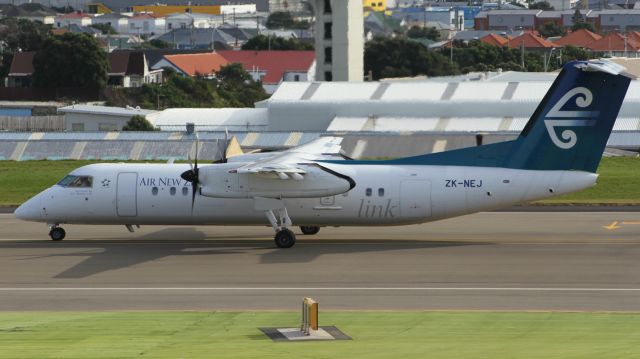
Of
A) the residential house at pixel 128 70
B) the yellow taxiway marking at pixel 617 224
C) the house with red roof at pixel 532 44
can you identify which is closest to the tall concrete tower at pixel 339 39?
the residential house at pixel 128 70

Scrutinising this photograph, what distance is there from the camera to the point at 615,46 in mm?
172750

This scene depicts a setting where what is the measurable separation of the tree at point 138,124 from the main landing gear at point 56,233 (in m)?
44.7

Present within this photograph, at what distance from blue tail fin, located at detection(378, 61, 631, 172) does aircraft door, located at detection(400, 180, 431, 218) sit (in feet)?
4.57

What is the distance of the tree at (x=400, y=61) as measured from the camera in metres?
134

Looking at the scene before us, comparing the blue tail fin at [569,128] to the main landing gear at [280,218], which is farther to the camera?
the main landing gear at [280,218]

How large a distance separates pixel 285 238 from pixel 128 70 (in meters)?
101

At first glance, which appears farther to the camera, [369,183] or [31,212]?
[31,212]

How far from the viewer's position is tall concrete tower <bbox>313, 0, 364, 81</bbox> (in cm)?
10488

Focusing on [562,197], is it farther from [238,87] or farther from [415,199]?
[238,87]

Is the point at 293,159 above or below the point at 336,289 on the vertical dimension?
above

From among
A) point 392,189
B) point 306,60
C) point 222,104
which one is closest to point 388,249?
point 392,189

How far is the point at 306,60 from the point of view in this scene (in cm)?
15100

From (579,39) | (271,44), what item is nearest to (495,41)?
(579,39)

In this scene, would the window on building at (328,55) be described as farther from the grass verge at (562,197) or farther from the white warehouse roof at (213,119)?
the grass verge at (562,197)
